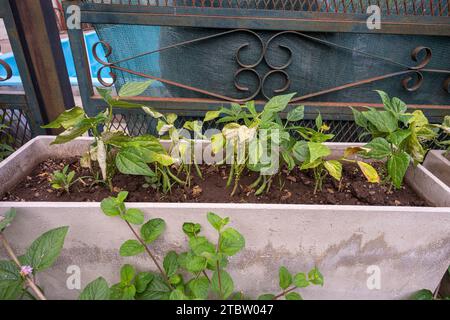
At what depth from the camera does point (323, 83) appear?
0.92 meters

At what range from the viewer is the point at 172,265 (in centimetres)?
55

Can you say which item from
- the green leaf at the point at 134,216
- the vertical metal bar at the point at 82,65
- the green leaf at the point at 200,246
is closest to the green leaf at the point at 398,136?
the green leaf at the point at 200,246

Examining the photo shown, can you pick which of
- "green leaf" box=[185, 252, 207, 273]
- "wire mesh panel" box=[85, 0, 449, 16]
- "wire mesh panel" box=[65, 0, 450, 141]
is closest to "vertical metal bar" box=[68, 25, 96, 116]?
"wire mesh panel" box=[65, 0, 450, 141]

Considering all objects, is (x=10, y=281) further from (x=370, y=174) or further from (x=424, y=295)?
(x=424, y=295)

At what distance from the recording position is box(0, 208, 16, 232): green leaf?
1.59ft

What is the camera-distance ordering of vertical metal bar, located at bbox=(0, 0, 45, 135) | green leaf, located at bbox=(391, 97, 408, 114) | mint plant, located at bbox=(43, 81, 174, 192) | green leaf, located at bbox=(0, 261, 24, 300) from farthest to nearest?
vertical metal bar, located at bbox=(0, 0, 45, 135)
green leaf, located at bbox=(391, 97, 408, 114)
mint plant, located at bbox=(43, 81, 174, 192)
green leaf, located at bbox=(0, 261, 24, 300)

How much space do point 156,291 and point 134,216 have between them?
0.56 feet

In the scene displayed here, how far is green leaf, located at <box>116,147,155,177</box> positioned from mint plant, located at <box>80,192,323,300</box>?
49 millimetres

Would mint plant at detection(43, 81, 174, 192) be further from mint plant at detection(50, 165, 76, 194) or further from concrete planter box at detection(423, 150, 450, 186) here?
concrete planter box at detection(423, 150, 450, 186)

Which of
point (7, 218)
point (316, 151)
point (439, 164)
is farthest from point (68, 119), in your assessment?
point (439, 164)

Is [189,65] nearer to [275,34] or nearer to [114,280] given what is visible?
[275,34]

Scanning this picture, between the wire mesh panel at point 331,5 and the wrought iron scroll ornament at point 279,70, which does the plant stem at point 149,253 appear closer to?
the wrought iron scroll ornament at point 279,70

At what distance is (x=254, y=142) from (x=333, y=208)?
0.20m

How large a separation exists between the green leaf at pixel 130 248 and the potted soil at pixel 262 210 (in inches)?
1.5
